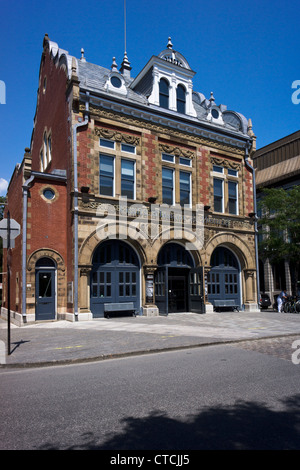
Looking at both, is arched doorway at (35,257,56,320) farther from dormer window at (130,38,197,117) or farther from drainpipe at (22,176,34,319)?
dormer window at (130,38,197,117)

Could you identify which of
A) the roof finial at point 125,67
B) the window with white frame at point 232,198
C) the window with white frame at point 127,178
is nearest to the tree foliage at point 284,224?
the window with white frame at point 232,198

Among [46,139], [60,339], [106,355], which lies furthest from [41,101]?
[106,355]

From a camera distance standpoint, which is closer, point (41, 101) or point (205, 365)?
point (205, 365)

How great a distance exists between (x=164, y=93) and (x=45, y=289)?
527 inches

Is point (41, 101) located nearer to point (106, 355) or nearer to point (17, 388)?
point (106, 355)

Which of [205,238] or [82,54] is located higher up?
[82,54]

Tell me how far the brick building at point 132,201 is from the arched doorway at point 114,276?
6 centimetres

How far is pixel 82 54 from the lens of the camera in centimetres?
2555

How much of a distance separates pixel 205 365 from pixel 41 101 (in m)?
24.6

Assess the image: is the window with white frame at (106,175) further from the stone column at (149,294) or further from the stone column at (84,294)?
the stone column at (149,294)

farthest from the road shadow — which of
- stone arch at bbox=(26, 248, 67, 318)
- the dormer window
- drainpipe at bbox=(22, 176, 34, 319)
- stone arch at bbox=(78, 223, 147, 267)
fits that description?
the dormer window

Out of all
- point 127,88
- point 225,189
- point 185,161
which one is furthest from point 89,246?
point 225,189

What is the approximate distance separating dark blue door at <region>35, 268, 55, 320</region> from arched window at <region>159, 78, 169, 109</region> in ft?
39.0

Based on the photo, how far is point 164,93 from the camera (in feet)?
71.8
